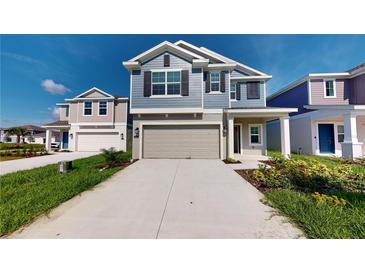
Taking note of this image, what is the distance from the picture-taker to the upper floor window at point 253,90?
11828 millimetres

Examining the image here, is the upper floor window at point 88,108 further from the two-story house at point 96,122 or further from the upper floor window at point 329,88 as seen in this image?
the upper floor window at point 329,88

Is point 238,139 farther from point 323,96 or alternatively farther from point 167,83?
point 323,96

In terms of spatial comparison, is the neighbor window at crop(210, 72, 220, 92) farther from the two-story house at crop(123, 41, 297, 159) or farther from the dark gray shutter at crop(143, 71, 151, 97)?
the dark gray shutter at crop(143, 71, 151, 97)

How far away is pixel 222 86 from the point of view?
32.9 ft

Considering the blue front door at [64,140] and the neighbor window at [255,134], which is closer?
the neighbor window at [255,134]

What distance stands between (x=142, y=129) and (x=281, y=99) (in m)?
13.6

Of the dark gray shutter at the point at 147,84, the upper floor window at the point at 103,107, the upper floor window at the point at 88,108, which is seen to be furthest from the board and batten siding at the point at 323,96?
the upper floor window at the point at 88,108

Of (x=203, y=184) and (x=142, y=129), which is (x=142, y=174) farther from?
(x=142, y=129)

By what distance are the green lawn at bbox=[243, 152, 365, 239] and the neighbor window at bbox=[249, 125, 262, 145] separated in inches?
207

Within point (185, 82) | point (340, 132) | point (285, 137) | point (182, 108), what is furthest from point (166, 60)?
point (340, 132)

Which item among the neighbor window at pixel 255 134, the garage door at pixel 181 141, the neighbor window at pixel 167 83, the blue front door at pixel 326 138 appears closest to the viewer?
the neighbor window at pixel 167 83

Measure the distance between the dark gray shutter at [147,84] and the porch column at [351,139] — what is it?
11404mm

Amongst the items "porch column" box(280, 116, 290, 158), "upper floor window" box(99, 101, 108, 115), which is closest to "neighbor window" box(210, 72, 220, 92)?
"porch column" box(280, 116, 290, 158)
